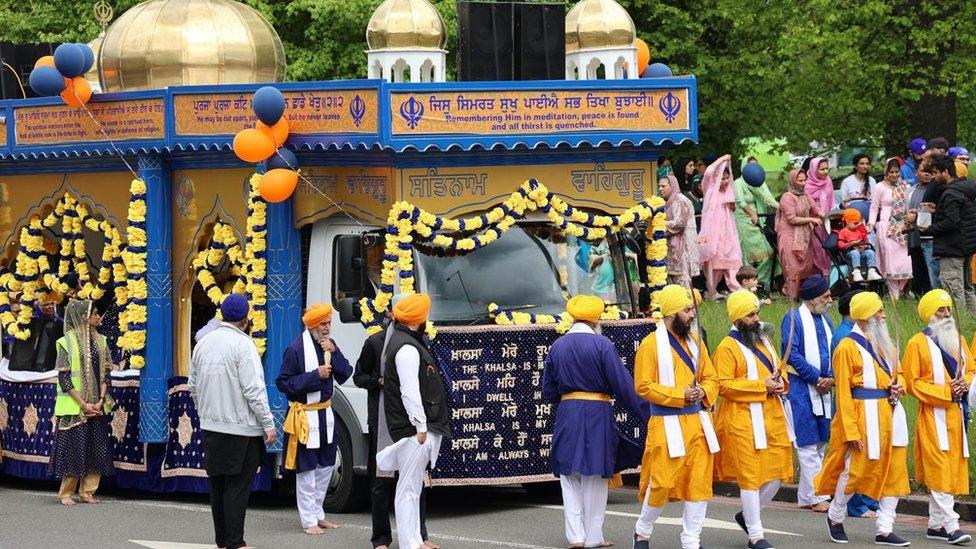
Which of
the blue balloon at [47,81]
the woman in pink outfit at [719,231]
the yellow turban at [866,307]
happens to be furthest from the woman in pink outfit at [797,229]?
the blue balloon at [47,81]

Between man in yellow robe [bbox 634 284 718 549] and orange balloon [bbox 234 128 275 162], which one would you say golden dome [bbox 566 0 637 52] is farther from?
man in yellow robe [bbox 634 284 718 549]

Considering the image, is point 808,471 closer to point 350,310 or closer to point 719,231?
point 350,310

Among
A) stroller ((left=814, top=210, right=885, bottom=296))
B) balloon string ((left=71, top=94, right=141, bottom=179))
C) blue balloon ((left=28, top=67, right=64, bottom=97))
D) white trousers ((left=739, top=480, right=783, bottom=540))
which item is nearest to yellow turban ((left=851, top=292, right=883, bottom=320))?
white trousers ((left=739, top=480, right=783, bottom=540))

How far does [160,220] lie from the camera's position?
52.7 ft

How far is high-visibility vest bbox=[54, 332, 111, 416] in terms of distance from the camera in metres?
15.8

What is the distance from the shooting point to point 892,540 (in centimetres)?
1274

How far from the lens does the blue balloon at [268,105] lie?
14.4 m

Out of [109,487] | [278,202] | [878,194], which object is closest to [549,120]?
[278,202]

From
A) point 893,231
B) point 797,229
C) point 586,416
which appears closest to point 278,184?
point 586,416

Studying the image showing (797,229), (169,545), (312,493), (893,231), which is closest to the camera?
(169,545)

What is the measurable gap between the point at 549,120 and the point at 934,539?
430 centimetres

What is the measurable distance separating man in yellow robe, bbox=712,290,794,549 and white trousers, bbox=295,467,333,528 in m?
3.16

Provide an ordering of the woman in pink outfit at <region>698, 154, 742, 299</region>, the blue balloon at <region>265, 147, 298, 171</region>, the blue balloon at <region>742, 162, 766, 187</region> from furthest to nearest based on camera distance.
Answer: the blue balloon at <region>742, 162, 766, 187</region>, the woman in pink outfit at <region>698, 154, 742, 299</region>, the blue balloon at <region>265, 147, 298, 171</region>

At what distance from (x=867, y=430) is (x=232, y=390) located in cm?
437
